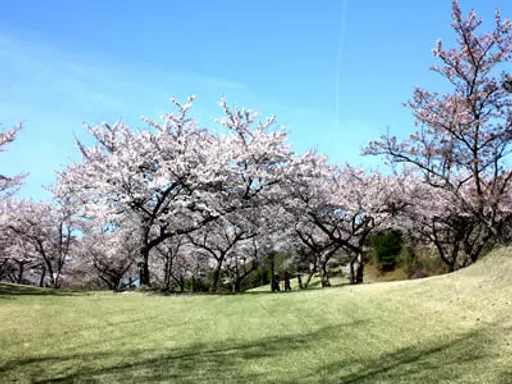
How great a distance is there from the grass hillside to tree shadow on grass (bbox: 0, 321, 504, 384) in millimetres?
19

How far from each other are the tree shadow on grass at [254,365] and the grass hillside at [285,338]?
19 millimetres

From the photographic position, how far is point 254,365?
849 centimetres

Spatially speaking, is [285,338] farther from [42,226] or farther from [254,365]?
[42,226]

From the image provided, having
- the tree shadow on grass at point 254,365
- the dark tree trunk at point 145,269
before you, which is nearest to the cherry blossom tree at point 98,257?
the dark tree trunk at point 145,269

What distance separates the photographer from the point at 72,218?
3422 centimetres

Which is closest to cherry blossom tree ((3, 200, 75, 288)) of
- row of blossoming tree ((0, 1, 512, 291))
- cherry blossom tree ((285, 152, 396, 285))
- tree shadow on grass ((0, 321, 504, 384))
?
row of blossoming tree ((0, 1, 512, 291))

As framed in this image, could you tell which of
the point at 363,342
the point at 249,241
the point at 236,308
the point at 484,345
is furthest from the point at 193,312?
the point at 249,241

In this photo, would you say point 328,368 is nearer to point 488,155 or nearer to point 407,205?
point 488,155

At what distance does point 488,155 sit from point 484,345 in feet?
38.9

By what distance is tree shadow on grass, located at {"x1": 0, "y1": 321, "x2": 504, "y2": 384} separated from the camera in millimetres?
7707

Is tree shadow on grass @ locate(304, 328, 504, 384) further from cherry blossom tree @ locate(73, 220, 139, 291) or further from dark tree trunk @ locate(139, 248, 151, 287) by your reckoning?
cherry blossom tree @ locate(73, 220, 139, 291)

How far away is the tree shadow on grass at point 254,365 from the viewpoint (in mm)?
7707

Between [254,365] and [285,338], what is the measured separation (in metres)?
2.04

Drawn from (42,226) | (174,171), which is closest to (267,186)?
(174,171)
